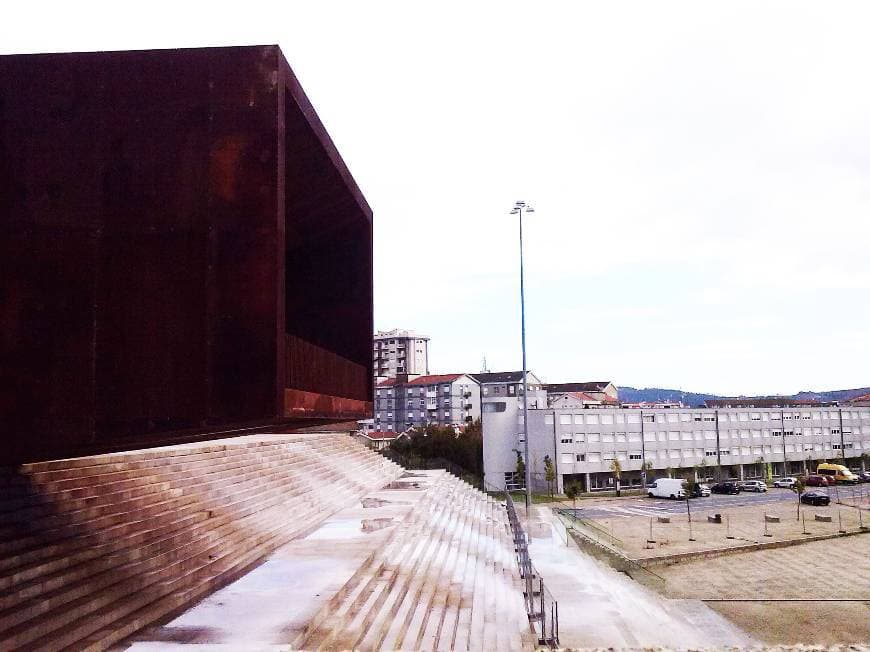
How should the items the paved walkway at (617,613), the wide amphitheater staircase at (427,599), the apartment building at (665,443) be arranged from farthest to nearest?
the apartment building at (665,443) → the paved walkway at (617,613) → the wide amphitheater staircase at (427,599)

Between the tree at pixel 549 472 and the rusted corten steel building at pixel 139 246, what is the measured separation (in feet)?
147

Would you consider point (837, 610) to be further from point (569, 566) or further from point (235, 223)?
point (235, 223)

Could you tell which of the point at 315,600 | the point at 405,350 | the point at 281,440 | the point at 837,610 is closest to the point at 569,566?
the point at 837,610

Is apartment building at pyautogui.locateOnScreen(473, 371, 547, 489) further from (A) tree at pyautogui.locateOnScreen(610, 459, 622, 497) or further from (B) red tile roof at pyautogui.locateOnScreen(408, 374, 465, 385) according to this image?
(B) red tile roof at pyautogui.locateOnScreen(408, 374, 465, 385)

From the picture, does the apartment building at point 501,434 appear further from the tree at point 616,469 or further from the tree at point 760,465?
the tree at point 760,465

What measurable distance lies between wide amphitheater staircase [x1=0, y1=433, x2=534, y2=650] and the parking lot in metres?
24.1

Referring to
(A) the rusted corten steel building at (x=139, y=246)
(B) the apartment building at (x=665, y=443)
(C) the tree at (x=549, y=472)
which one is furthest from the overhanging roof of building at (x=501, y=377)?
(A) the rusted corten steel building at (x=139, y=246)

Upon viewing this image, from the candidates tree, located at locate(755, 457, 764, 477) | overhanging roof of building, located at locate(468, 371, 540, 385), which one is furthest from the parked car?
overhanging roof of building, located at locate(468, 371, 540, 385)

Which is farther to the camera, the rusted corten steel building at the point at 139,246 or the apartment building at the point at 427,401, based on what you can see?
the apartment building at the point at 427,401

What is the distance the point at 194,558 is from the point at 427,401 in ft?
308

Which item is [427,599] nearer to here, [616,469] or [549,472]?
[549,472]

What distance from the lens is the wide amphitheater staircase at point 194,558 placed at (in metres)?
9.30

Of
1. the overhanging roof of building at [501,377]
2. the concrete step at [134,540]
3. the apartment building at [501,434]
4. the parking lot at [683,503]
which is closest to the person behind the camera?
the concrete step at [134,540]

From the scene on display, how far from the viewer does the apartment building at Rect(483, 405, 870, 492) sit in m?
57.6
